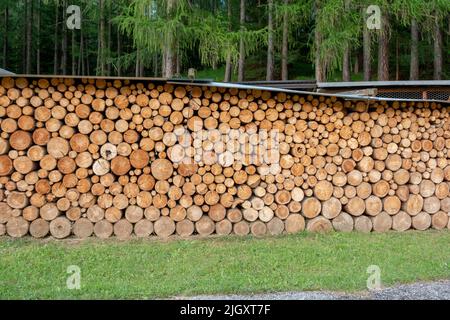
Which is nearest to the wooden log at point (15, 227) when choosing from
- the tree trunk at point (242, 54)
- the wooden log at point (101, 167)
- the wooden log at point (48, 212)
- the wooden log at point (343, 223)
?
the wooden log at point (48, 212)

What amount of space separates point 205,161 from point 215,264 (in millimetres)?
1931

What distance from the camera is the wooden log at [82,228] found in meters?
6.99

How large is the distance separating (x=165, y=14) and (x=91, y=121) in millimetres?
4981

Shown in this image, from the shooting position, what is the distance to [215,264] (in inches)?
229

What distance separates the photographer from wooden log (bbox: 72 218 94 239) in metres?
6.99

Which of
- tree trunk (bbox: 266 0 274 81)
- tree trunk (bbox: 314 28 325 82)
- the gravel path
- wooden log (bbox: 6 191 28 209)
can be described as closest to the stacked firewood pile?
wooden log (bbox: 6 191 28 209)

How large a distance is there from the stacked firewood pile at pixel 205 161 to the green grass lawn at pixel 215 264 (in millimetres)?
396

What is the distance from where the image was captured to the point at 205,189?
7230 millimetres

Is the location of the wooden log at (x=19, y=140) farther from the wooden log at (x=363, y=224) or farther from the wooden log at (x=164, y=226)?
the wooden log at (x=363, y=224)

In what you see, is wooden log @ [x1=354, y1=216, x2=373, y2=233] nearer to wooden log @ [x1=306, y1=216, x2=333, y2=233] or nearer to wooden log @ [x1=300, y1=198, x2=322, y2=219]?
wooden log @ [x1=306, y1=216, x2=333, y2=233]

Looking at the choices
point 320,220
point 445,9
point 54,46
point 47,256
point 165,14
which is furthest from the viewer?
point 54,46

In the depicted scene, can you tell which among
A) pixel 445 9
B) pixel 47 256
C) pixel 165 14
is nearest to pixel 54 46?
pixel 165 14

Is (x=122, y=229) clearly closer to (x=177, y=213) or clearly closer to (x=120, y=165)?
(x=177, y=213)

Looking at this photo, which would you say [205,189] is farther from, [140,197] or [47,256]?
[47,256]
